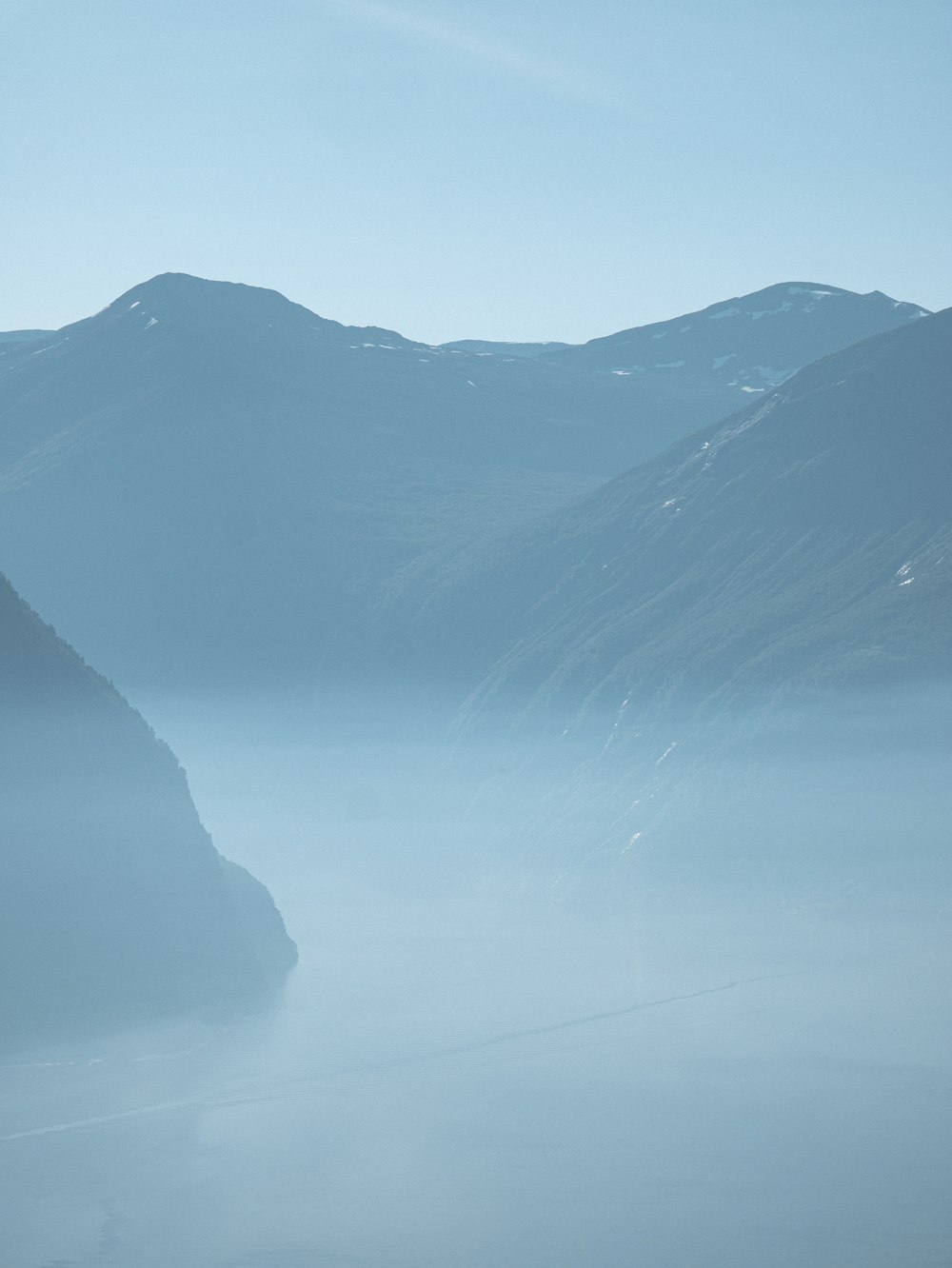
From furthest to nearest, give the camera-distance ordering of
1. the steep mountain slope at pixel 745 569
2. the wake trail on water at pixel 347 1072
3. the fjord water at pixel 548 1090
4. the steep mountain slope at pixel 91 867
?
the steep mountain slope at pixel 745 569, the steep mountain slope at pixel 91 867, the wake trail on water at pixel 347 1072, the fjord water at pixel 548 1090

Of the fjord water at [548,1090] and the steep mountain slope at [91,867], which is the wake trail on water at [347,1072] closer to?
the fjord water at [548,1090]

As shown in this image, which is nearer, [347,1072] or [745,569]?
[347,1072]

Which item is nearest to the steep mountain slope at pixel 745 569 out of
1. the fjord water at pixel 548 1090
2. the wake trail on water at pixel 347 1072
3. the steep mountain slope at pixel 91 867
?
the fjord water at pixel 548 1090

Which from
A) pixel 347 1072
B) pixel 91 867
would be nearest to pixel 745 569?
pixel 347 1072

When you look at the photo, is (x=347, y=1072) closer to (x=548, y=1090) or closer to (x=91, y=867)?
(x=548, y=1090)

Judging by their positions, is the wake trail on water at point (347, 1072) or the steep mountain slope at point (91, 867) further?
the steep mountain slope at point (91, 867)

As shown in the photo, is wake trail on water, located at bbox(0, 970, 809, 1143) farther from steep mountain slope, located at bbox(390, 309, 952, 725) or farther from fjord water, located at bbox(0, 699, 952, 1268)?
steep mountain slope, located at bbox(390, 309, 952, 725)
